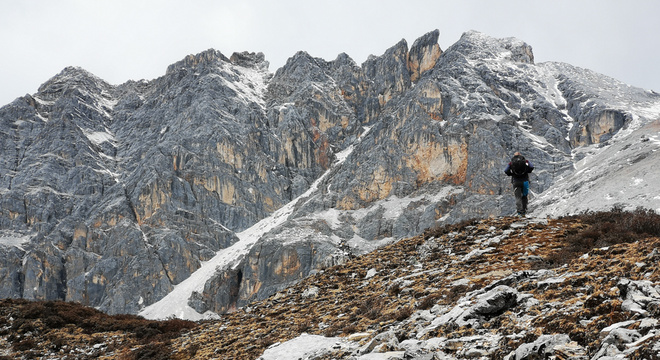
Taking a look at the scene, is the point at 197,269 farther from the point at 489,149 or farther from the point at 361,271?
the point at 361,271

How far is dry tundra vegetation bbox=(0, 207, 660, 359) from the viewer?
7.29 metres

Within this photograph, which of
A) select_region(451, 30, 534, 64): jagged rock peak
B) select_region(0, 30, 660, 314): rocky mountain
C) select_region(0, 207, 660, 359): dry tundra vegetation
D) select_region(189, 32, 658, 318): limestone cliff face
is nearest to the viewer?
select_region(0, 207, 660, 359): dry tundra vegetation

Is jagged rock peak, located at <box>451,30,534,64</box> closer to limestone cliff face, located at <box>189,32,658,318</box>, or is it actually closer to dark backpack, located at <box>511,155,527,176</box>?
limestone cliff face, located at <box>189,32,658,318</box>

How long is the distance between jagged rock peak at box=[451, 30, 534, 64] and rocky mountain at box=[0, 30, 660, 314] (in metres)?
0.91

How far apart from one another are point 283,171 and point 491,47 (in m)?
104

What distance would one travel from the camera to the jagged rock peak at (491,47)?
575ft

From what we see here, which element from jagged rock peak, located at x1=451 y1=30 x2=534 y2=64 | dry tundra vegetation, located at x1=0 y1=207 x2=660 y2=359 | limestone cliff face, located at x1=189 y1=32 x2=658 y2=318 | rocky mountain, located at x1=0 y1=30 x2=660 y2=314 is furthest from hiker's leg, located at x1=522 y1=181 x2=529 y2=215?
jagged rock peak, located at x1=451 y1=30 x2=534 y2=64

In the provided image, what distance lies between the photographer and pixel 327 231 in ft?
379

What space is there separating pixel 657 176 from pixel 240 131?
138 metres

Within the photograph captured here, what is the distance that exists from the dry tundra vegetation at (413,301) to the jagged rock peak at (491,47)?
170324 mm

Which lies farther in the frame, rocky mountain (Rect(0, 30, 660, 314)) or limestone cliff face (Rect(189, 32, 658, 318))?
rocky mountain (Rect(0, 30, 660, 314))

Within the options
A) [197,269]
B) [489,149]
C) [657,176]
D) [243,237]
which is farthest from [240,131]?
[657,176]

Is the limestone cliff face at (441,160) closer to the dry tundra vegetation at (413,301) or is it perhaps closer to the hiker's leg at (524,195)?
the hiker's leg at (524,195)

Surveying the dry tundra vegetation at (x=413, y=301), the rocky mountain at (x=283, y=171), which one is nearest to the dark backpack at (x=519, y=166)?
the dry tundra vegetation at (x=413, y=301)
